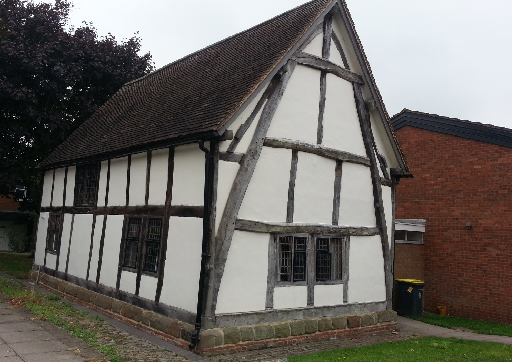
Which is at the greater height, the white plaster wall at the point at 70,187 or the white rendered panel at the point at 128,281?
the white plaster wall at the point at 70,187

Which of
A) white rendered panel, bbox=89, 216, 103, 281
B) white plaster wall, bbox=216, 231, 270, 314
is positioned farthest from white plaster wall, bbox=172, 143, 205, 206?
white rendered panel, bbox=89, 216, 103, 281

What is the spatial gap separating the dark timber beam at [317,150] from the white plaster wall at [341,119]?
0.52 feet

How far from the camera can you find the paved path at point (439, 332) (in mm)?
11734

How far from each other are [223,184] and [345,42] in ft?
18.0

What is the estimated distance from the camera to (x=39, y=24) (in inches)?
798

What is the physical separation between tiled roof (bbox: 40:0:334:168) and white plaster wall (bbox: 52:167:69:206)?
468 millimetres

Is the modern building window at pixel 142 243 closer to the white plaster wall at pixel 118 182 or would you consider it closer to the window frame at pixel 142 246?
the window frame at pixel 142 246

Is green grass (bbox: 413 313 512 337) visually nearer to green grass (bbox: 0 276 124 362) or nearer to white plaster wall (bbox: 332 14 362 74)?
white plaster wall (bbox: 332 14 362 74)

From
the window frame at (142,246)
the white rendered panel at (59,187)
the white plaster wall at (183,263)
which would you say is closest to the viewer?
the white plaster wall at (183,263)

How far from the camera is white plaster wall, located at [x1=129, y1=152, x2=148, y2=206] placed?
11531 millimetres

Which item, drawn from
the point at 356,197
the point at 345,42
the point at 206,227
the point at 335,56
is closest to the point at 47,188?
the point at 206,227

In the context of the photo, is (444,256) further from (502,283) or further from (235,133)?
(235,133)

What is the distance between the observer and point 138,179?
11.7 meters

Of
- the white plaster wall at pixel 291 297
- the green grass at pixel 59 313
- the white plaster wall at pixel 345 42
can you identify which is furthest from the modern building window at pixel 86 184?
the white plaster wall at pixel 345 42
